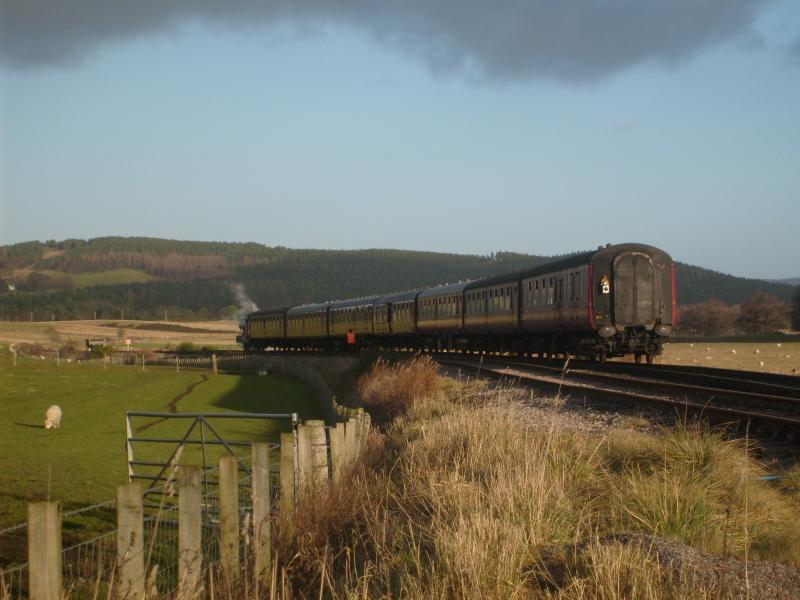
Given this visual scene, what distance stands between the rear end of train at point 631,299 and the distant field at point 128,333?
251ft

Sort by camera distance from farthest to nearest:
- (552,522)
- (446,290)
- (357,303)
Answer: (357,303) → (446,290) → (552,522)

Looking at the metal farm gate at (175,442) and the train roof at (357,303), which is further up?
the train roof at (357,303)

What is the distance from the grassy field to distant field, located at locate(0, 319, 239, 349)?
51277 mm

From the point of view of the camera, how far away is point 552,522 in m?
7.42

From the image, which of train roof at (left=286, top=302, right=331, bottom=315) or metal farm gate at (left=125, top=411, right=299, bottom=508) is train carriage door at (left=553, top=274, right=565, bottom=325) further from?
train roof at (left=286, top=302, right=331, bottom=315)

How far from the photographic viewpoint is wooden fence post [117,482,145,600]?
5500 mm

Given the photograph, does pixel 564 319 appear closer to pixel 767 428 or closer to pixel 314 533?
pixel 767 428

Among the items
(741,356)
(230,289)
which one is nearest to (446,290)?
(741,356)

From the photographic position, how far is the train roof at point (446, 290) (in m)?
41.9

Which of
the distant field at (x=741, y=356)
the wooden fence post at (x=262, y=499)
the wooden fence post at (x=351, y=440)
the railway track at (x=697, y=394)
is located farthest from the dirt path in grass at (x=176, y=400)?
the wooden fence post at (x=262, y=499)

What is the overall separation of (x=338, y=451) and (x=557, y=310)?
19.3 meters

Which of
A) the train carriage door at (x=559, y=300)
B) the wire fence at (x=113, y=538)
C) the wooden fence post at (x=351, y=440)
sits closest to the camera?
the wire fence at (x=113, y=538)

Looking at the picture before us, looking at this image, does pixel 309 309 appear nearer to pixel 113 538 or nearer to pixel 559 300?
pixel 559 300

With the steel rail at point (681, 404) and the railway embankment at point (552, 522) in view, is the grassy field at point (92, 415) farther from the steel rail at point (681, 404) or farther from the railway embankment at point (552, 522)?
the steel rail at point (681, 404)
